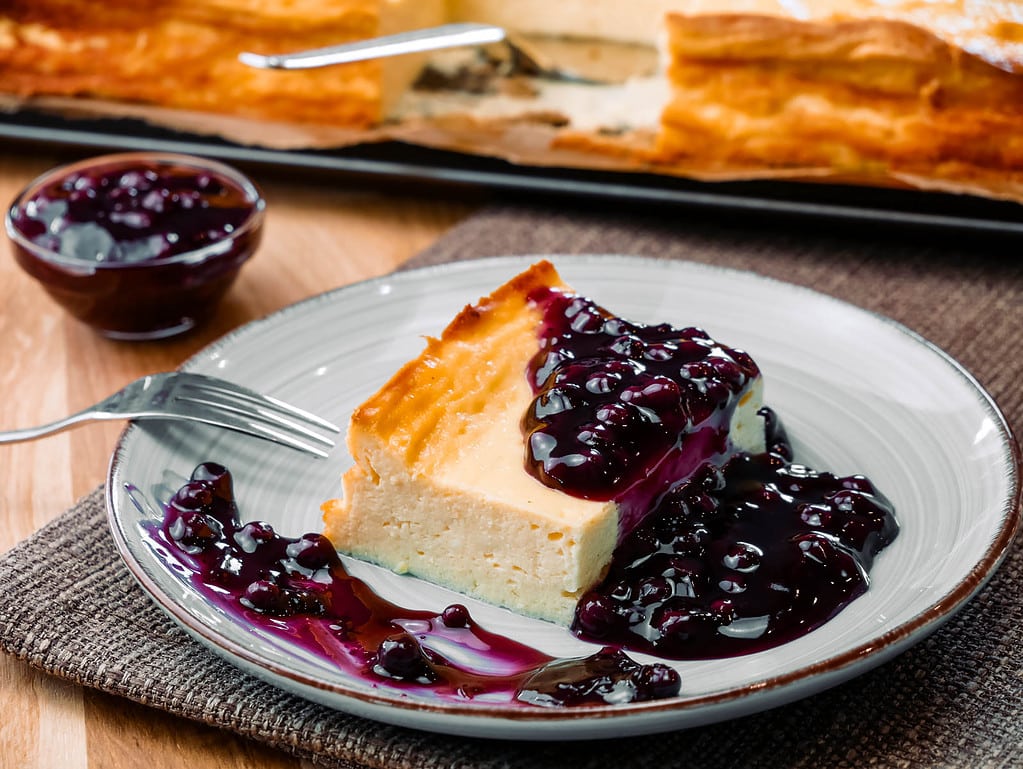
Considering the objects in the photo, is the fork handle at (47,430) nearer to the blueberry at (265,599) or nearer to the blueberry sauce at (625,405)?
the blueberry at (265,599)

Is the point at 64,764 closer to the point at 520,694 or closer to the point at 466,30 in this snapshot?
the point at 520,694

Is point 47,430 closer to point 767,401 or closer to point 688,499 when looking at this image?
point 688,499

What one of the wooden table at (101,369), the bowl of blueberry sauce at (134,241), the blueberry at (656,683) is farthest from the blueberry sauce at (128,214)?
the blueberry at (656,683)

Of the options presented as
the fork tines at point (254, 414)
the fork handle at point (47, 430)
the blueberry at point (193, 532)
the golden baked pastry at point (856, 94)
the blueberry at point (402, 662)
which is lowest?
the fork handle at point (47, 430)

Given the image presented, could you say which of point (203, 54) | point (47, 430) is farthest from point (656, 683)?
point (203, 54)

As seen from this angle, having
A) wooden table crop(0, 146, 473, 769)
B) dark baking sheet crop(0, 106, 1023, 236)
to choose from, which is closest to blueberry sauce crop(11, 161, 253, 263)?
wooden table crop(0, 146, 473, 769)

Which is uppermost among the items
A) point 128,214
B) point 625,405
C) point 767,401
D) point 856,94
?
point 856,94

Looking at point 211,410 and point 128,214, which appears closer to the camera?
point 211,410
